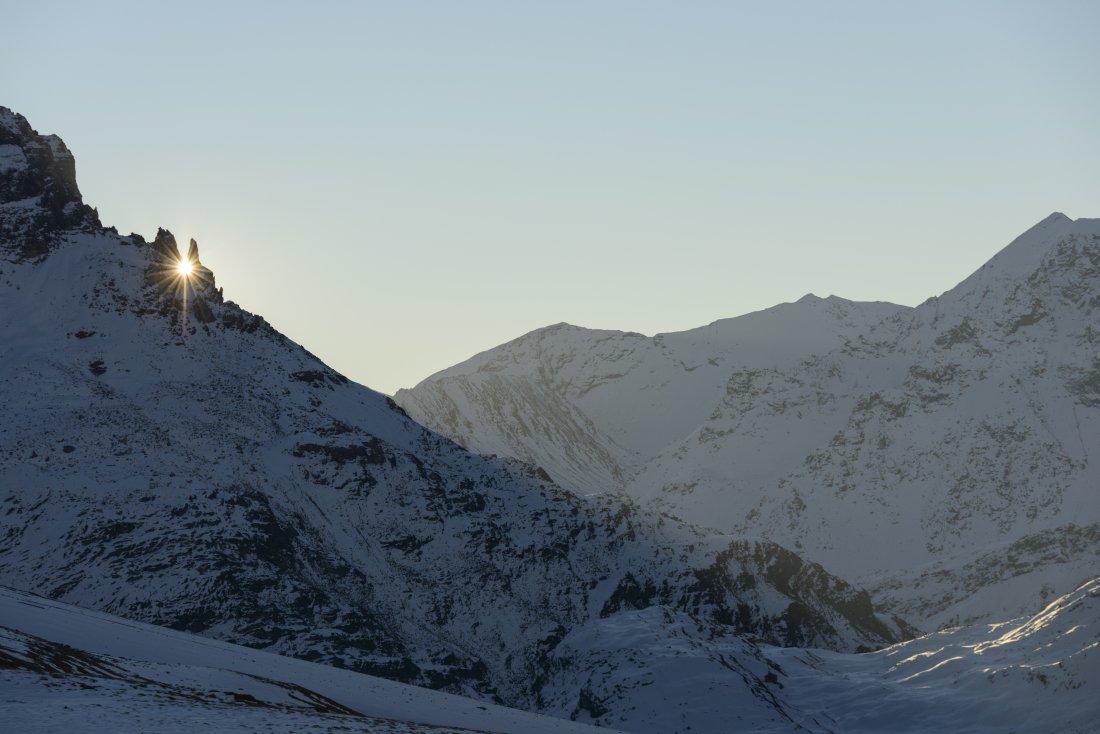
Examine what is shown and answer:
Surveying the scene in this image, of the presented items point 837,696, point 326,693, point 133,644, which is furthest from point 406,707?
point 837,696

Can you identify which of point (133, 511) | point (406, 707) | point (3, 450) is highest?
point (3, 450)

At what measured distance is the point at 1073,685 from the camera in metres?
124

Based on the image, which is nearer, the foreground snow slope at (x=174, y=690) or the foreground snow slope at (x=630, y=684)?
the foreground snow slope at (x=174, y=690)

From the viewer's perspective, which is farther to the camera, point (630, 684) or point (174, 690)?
point (630, 684)

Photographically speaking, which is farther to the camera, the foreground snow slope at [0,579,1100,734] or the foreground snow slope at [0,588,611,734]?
the foreground snow slope at [0,579,1100,734]

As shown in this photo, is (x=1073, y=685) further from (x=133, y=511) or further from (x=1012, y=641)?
(x=133, y=511)

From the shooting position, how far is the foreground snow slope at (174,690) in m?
44.5

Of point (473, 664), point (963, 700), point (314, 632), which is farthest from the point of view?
point (473, 664)

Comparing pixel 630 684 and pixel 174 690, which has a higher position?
pixel 174 690

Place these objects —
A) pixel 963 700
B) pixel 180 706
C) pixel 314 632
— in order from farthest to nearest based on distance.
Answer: pixel 314 632 → pixel 963 700 → pixel 180 706

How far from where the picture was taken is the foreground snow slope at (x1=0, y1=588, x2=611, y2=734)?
44.5 m

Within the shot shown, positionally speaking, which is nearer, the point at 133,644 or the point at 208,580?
the point at 133,644

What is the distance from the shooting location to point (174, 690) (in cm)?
5297

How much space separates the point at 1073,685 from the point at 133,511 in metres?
122
